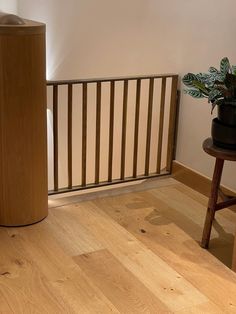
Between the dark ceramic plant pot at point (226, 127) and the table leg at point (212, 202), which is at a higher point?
the dark ceramic plant pot at point (226, 127)

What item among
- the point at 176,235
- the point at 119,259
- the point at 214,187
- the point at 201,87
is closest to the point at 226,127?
the point at 201,87

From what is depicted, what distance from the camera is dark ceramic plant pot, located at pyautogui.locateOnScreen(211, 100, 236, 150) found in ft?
8.39

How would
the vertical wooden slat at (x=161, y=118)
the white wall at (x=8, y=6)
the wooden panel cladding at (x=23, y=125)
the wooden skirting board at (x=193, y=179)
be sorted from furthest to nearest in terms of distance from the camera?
the white wall at (x=8, y=6), the vertical wooden slat at (x=161, y=118), the wooden skirting board at (x=193, y=179), the wooden panel cladding at (x=23, y=125)

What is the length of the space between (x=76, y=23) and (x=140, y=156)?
1388 mm

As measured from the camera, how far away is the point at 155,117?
13.0 feet

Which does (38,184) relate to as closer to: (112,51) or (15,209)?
(15,209)

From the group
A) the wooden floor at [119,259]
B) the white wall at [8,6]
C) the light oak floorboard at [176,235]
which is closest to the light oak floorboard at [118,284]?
the wooden floor at [119,259]

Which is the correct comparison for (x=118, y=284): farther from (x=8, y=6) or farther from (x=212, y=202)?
(x=8, y=6)

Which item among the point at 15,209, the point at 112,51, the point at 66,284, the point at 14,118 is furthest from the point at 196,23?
the point at 66,284

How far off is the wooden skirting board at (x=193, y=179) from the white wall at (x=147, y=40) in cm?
4

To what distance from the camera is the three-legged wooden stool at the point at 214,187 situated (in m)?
2.60

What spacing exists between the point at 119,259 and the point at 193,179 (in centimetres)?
113

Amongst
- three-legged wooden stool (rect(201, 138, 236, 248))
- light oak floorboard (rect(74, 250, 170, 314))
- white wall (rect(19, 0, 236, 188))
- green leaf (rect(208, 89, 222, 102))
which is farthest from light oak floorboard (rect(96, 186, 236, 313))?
green leaf (rect(208, 89, 222, 102))

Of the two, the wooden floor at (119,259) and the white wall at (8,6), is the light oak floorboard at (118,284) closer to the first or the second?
the wooden floor at (119,259)
